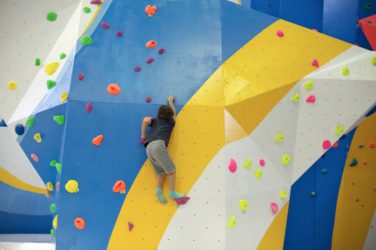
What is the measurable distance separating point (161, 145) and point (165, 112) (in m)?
0.33

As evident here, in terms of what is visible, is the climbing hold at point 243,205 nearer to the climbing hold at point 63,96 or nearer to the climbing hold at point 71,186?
the climbing hold at point 71,186

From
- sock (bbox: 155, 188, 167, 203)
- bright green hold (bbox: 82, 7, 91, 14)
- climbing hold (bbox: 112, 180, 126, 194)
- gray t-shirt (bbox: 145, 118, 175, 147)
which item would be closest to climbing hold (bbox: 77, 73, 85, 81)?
bright green hold (bbox: 82, 7, 91, 14)

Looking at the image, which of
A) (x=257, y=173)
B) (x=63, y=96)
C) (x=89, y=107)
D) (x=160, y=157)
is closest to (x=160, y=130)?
(x=160, y=157)

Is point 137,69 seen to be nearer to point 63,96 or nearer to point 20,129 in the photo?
point 63,96

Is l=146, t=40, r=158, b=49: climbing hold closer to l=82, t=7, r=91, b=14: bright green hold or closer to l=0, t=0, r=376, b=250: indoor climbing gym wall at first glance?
l=0, t=0, r=376, b=250: indoor climbing gym wall

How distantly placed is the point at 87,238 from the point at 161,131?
128 cm

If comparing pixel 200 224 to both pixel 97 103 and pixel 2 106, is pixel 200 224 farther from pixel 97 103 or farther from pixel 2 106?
pixel 2 106

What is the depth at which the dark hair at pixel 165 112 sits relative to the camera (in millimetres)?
3932

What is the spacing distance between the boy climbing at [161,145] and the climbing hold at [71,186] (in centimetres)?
77

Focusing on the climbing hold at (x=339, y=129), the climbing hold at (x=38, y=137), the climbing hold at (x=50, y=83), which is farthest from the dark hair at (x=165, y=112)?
the climbing hold at (x=339, y=129)

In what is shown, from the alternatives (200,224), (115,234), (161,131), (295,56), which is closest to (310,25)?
(295,56)

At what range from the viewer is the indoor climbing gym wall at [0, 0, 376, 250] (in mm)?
3980

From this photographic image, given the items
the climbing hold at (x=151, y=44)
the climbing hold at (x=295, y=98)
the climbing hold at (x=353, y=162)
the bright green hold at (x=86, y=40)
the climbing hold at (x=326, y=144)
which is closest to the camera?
the bright green hold at (x=86, y=40)

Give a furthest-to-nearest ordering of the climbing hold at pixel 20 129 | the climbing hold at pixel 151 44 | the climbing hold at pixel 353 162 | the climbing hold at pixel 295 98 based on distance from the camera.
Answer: the climbing hold at pixel 353 162 → the climbing hold at pixel 295 98 → the climbing hold at pixel 20 129 → the climbing hold at pixel 151 44
